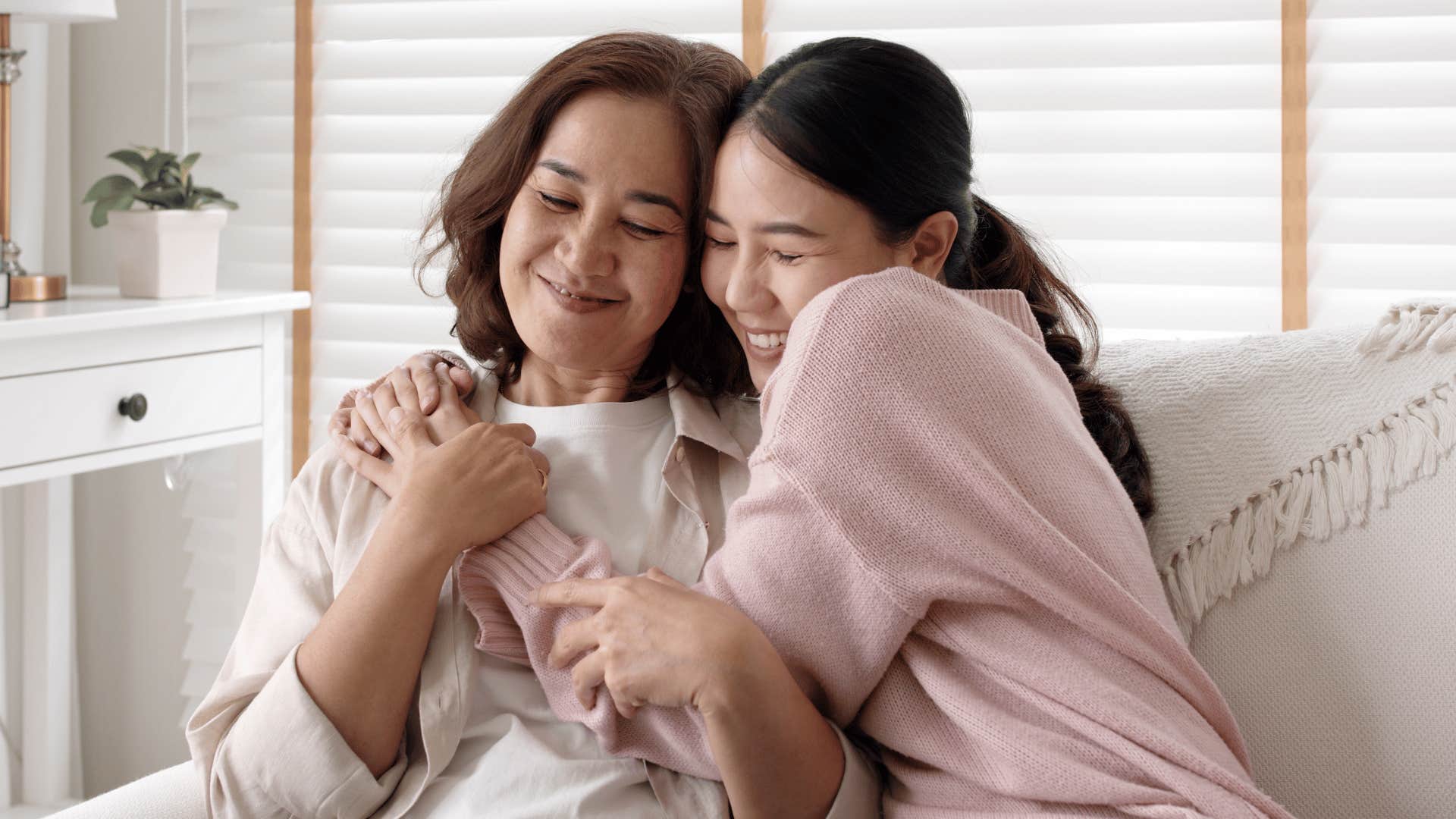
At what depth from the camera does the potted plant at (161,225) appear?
226 centimetres

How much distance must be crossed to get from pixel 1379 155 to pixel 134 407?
2039 mm

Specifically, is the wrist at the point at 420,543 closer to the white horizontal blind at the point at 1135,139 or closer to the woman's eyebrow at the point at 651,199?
the woman's eyebrow at the point at 651,199

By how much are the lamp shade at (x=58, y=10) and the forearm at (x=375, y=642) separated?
4.72 feet

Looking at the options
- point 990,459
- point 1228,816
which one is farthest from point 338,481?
point 1228,816

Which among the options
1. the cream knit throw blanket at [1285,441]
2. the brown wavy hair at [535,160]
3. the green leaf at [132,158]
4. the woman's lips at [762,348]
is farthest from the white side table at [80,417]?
the cream knit throw blanket at [1285,441]

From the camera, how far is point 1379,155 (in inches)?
84.3

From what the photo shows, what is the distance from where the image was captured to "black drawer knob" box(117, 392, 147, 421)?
83.0 inches

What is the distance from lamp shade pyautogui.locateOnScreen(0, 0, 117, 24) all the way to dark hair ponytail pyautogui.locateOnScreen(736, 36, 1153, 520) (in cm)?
140

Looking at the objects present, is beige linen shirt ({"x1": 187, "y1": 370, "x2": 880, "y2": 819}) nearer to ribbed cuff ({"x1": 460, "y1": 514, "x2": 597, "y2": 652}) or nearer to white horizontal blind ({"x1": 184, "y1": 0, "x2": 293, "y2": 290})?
ribbed cuff ({"x1": 460, "y1": 514, "x2": 597, "y2": 652})

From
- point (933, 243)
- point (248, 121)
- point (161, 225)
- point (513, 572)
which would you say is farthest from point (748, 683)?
point (248, 121)

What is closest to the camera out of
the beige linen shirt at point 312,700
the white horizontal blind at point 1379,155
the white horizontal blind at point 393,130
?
the beige linen shirt at point 312,700

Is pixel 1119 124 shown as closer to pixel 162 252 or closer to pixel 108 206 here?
pixel 162 252

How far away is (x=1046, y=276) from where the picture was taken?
1476mm

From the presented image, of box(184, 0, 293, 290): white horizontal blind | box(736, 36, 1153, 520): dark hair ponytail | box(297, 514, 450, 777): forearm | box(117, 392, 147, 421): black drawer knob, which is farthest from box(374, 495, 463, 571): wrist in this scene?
box(184, 0, 293, 290): white horizontal blind
